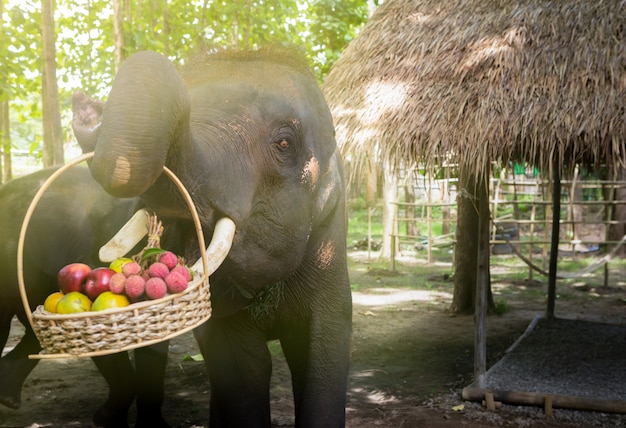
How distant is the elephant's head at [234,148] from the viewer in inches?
71.2

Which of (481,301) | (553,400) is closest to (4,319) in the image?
(481,301)

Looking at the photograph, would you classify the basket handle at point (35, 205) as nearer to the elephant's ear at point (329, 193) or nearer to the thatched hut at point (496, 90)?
the elephant's ear at point (329, 193)

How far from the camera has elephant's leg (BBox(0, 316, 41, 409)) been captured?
4.27 meters

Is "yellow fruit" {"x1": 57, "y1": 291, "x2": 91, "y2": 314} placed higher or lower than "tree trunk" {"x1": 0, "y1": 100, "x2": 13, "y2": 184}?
lower

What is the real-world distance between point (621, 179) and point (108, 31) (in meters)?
8.15

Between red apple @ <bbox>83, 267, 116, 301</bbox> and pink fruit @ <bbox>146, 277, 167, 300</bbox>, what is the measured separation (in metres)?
0.12

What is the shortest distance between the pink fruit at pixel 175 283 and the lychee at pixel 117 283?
0.39ft

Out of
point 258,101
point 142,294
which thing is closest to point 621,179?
point 258,101

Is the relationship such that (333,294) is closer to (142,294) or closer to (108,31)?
(142,294)

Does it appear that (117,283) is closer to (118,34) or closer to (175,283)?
(175,283)

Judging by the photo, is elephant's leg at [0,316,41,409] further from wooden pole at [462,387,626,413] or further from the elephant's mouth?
wooden pole at [462,387,626,413]

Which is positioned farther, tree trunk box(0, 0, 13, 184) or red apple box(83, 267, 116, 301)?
tree trunk box(0, 0, 13, 184)

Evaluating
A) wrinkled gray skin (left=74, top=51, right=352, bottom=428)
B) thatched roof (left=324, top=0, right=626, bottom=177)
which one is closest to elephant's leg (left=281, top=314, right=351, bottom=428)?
wrinkled gray skin (left=74, top=51, right=352, bottom=428)

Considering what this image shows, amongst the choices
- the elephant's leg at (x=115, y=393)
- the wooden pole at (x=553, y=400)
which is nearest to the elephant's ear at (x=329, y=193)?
the elephant's leg at (x=115, y=393)
